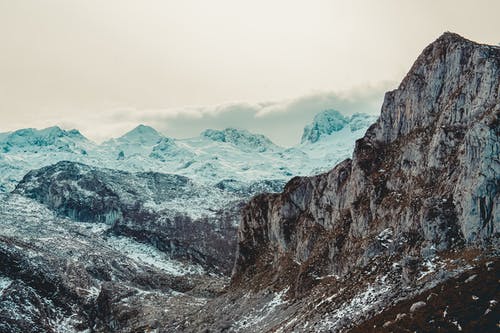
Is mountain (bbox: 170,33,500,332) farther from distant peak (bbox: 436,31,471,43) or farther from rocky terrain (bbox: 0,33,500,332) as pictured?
distant peak (bbox: 436,31,471,43)

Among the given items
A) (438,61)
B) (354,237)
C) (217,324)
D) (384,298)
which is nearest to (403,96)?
(438,61)

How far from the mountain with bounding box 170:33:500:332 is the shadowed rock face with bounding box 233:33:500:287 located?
0.25 meters

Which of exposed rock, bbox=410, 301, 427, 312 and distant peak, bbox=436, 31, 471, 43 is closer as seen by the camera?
exposed rock, bbox=410, 301, 427, 312

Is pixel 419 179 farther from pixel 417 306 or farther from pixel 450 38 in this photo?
pixel 417 306

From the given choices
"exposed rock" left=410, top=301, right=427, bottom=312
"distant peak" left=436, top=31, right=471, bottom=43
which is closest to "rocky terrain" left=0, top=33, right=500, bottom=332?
"exposed rock" left=410, top=301, right=427, bottom=312

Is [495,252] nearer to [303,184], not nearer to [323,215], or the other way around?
[323,215]

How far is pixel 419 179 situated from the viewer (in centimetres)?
12362

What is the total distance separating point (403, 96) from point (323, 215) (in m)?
39.5

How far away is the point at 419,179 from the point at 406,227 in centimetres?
1295

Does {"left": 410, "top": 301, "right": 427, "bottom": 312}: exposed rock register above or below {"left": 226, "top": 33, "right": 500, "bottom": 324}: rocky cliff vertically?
below

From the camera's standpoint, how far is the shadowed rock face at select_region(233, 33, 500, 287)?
104 m

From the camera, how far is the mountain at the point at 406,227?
92.9 metres

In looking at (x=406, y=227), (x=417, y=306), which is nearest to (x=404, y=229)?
(x=406, y=227)

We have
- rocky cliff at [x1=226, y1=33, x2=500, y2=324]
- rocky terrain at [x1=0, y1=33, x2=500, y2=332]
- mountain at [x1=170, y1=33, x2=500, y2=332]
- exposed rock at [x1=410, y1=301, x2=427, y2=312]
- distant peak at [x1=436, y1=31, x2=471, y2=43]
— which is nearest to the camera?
exposed rock at [x1=410, y1=301, x2=427, y2=312]
